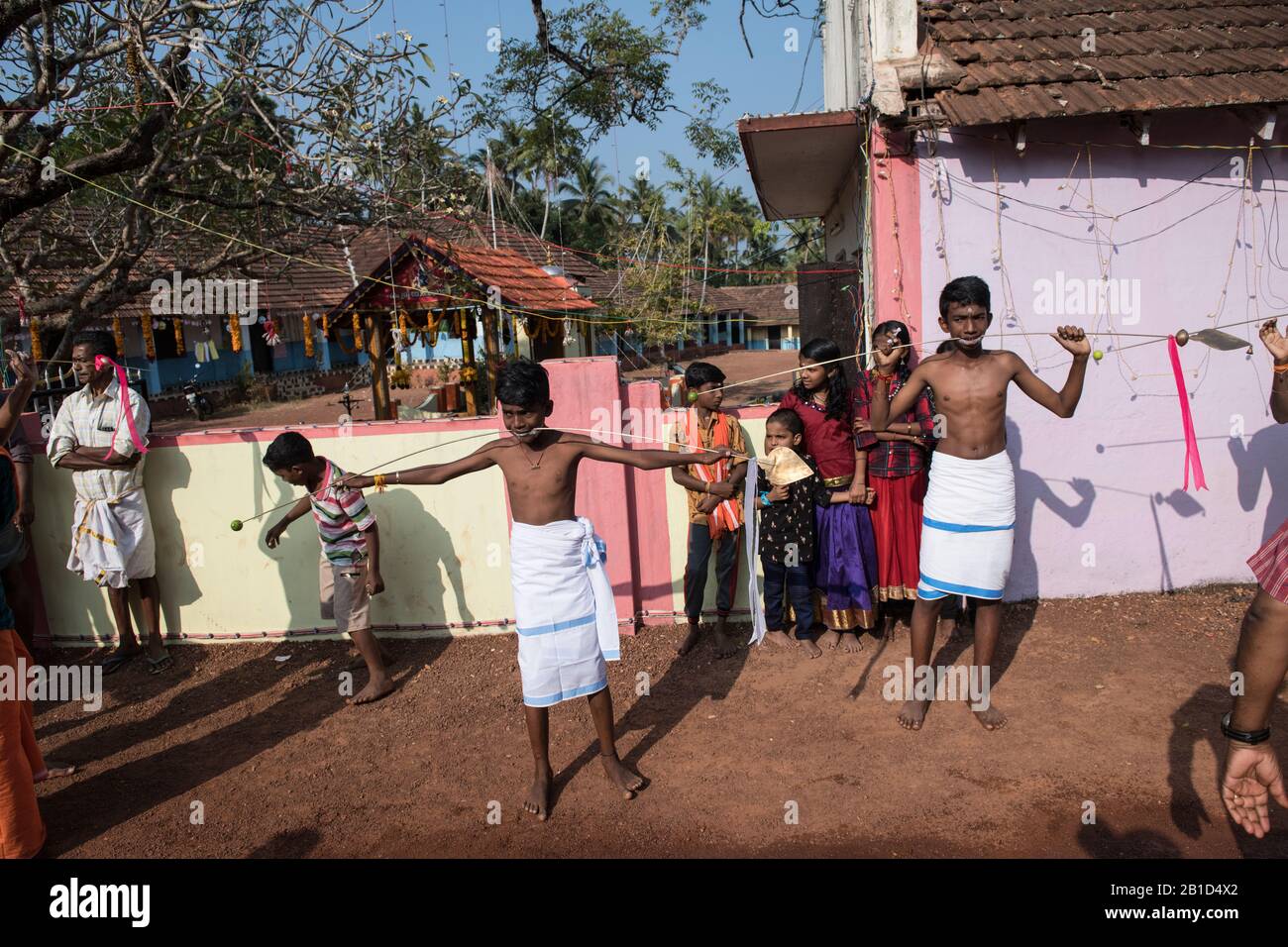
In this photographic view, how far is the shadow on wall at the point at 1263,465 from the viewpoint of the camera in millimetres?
5668

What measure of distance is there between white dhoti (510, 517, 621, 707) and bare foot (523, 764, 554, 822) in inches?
13.2

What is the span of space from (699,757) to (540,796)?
81 centimetres

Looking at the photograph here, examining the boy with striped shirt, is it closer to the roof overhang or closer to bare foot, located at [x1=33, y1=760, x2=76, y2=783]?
bare foot, located at [x1=33, y1=760, x2=76, y2=783]

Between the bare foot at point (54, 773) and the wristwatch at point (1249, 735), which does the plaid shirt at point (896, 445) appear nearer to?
the wristwatch at point (1249, 735)

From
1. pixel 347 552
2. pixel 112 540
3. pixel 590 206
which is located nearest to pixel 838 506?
pixel 347 552

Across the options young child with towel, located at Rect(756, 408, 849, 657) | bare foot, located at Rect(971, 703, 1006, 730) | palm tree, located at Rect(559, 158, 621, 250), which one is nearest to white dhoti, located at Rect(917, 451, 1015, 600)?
bare foot, located at Rect(971, 703, 1006, 730)

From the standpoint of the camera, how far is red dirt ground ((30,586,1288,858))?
11.1ft

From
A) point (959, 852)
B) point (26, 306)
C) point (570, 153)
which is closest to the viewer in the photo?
point (959, 852)

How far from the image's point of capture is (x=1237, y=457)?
5.67 meters

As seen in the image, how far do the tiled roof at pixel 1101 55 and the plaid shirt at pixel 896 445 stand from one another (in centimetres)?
175

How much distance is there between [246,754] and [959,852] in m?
3.46

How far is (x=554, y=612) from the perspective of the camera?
362 centimetres
